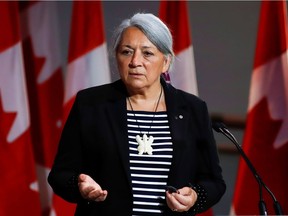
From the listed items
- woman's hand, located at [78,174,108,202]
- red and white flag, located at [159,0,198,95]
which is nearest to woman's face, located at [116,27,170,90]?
woman's hand, located at [78,174,108,202]

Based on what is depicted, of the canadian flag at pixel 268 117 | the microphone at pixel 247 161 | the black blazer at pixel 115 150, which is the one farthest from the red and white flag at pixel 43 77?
the microphone at pixel 247 161

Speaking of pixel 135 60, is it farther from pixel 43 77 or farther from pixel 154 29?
pixel 43 77

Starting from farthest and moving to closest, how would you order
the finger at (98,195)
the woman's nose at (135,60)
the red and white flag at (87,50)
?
the red and white flag at (87,50) → the woman's nose at (135,60) → the finger at (98,195)

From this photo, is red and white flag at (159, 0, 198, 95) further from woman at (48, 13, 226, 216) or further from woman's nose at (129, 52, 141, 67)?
woman's nose at (129, 52, 141, 67)

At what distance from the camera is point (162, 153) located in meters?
1.82

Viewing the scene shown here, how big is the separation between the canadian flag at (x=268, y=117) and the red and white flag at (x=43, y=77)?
1077 millimetres

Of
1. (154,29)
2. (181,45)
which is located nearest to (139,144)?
(154,29)

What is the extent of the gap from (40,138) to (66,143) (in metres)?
2.18

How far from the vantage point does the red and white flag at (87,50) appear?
3523 mm

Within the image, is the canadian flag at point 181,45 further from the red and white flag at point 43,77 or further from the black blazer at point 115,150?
the black blazer at point 115,150

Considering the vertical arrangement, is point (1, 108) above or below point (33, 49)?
below

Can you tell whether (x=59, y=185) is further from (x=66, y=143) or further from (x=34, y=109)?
(x=34, y=109)

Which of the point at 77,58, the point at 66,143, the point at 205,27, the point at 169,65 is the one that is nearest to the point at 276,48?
the point at 205,27

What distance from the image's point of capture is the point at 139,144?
1814 millimetres
